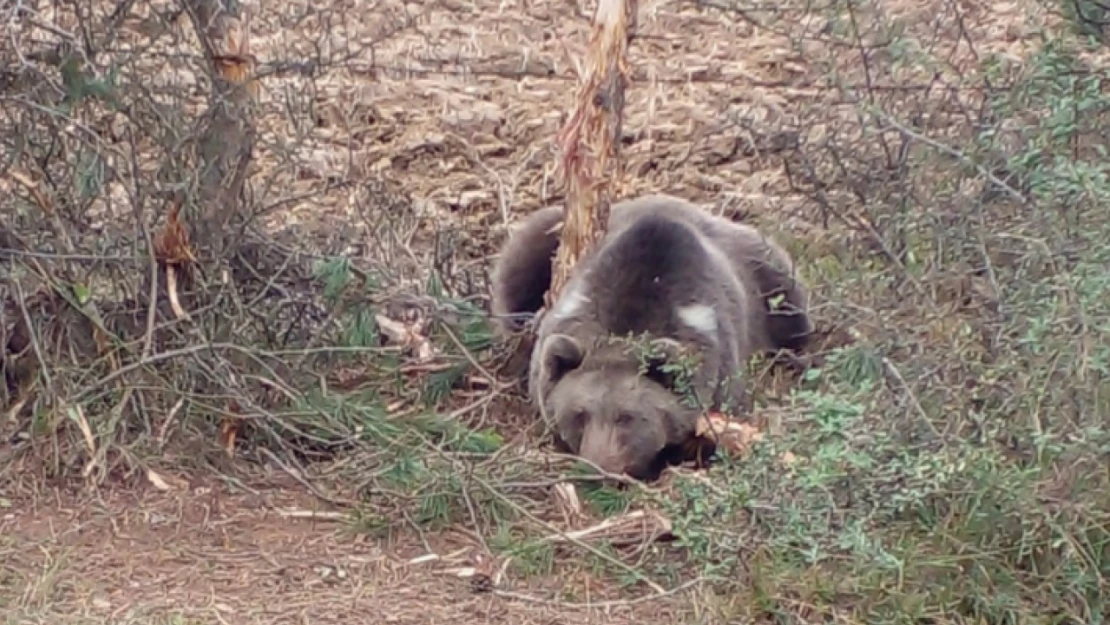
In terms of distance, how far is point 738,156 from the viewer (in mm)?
11125

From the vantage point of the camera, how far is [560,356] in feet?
25.3

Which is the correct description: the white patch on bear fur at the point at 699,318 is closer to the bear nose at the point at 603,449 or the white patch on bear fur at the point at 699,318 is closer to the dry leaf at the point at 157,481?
the bear nose at the point at 603,449

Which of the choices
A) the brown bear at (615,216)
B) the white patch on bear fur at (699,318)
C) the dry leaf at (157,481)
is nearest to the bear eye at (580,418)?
the white patch on bear fur at (699,318)

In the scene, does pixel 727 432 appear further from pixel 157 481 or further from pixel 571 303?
pixel 157 481

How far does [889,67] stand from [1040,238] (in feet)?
7.12

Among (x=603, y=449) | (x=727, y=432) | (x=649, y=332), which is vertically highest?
(x=649, y=332)

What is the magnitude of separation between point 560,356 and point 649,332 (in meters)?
0.41

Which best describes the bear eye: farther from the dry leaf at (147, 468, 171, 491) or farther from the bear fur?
the dry leaf at (147, 468, 171, 491)

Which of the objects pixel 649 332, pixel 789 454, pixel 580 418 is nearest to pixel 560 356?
pixel 580 418

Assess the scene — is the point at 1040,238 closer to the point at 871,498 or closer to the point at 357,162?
the point at 871,498

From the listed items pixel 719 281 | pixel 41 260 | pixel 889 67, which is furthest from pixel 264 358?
pixel 889 67

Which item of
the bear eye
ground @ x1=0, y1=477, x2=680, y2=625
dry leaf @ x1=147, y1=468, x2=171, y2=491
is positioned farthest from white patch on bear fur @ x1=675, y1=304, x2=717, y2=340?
dry leaf @ x1=147, y1=468, x2=171, y2=491

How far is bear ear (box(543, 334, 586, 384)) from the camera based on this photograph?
25.2 feet

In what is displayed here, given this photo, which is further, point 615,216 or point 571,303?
point 615,216
